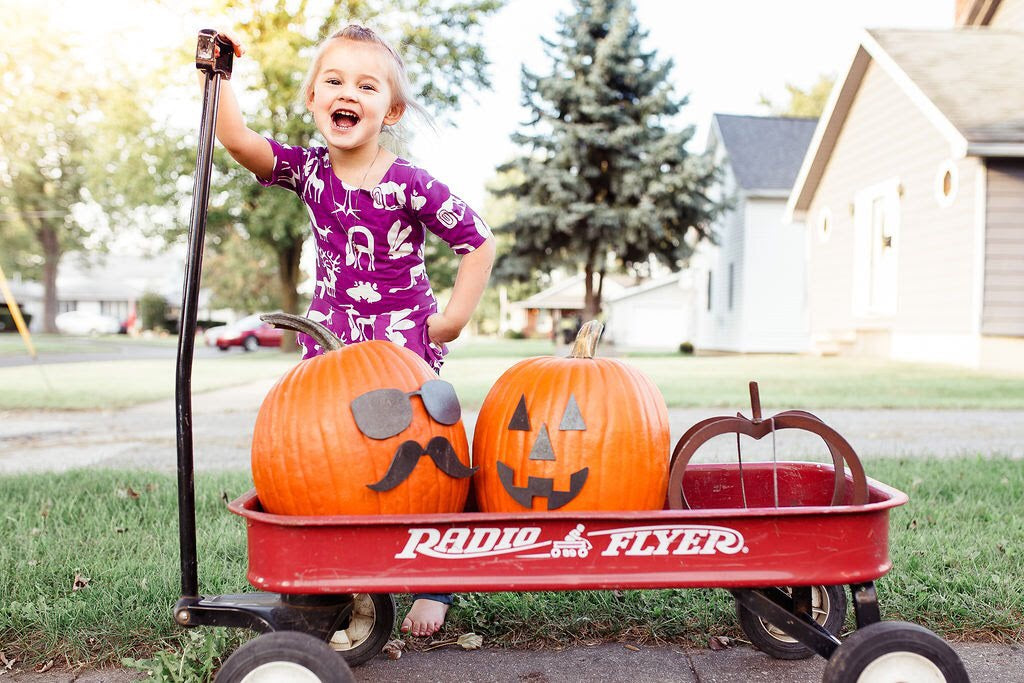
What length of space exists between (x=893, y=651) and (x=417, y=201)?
1.67 m

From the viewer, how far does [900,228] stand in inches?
581

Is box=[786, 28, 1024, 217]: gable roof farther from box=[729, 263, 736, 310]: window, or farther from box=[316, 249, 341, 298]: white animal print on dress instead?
box=[316, 249, 341, 298]: white animal print on dress

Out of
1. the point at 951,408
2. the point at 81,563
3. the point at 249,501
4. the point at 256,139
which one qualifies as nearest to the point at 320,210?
the point at 256,139

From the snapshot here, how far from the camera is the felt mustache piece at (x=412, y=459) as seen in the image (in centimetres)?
184

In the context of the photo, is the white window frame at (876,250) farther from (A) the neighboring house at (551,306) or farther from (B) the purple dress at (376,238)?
(A) the neighboring house at (551,306)

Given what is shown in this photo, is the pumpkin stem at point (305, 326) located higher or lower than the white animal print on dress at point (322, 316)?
lower

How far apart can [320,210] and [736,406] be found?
583 cm

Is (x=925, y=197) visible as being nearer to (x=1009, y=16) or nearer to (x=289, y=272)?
(x=1009, y=16)

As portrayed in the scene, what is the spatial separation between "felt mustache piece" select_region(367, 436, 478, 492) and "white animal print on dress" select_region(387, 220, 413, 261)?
31.6 inches

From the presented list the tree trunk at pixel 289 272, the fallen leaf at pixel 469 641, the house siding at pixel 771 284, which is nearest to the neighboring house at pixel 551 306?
the tree trunk at pixel 289 272

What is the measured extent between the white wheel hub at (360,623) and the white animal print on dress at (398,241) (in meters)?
1.01

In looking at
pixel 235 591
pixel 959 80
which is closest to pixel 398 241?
pixel 235 591

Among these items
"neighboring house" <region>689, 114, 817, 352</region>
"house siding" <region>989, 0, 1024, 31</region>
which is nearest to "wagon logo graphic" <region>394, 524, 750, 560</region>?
"house siding" <region>989, 0, 1024, 31</region>

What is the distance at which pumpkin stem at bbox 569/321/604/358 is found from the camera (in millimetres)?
2156
